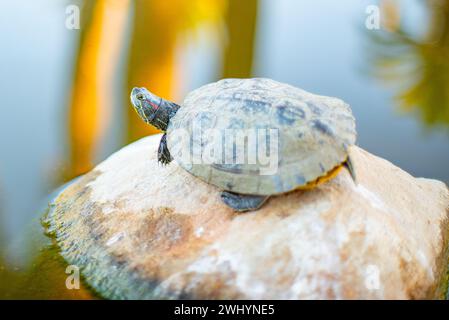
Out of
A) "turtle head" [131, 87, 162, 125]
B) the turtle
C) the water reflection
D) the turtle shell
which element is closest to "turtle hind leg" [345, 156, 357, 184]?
the turtle

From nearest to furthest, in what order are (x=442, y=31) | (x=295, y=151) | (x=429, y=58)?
(x=295, y=151)
(x=429, y=58)
(x=442, y=31)

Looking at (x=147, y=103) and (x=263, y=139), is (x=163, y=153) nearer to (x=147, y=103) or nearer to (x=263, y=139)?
(x=147, y=103)

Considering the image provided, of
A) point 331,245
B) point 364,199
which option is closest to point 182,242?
point 331,245

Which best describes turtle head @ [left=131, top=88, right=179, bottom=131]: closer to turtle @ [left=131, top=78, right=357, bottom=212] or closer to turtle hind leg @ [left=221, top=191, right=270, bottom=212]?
turtle @ [left=131, top=78, right=357, bottom=212]

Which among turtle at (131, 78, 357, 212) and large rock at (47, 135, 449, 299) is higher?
turtle at (131, 78, 357, 212)

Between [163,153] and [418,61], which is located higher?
[418,61]

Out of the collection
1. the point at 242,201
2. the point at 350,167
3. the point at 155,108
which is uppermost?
the point at 155,108

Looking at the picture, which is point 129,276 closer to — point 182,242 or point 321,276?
point 182,242

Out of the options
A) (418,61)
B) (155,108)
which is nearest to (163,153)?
(155,108)
